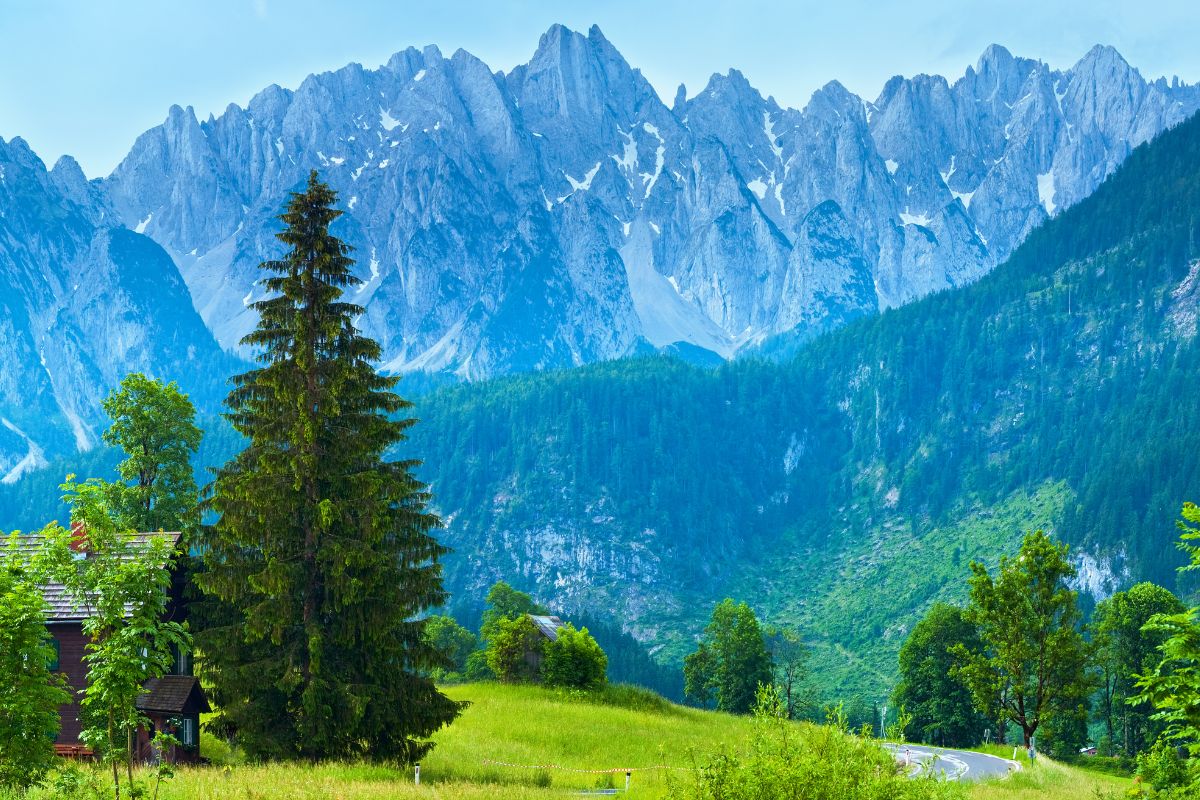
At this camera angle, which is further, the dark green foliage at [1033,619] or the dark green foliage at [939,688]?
the dark green foliage at [939,688]

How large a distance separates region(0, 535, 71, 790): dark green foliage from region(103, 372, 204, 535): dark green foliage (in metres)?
32.3

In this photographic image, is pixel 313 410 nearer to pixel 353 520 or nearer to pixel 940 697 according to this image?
pixel 353 520

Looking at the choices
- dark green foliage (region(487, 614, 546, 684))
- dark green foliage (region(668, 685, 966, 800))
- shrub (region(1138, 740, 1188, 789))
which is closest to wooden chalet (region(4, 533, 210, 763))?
dark green foliage (region(668, 685, 966, 800))

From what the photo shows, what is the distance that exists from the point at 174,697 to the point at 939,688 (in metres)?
67.6

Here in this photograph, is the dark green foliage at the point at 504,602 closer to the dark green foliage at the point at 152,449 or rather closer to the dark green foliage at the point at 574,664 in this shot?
the dark green foliage at the point at 574,664

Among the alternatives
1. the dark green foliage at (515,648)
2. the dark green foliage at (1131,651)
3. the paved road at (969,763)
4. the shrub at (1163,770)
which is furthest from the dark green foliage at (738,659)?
the shrub at (1163,770)

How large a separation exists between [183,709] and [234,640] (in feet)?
31.1

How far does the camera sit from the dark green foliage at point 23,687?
21.7 meters

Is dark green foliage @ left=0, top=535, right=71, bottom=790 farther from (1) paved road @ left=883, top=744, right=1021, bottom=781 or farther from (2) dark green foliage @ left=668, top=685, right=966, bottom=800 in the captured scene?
(1) paved road @ left=883, top=744, right=1021, bottom=781

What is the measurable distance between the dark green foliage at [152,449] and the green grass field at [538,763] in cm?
1497

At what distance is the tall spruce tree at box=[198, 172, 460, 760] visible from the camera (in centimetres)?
3216

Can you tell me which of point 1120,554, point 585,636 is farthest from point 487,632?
point 1120,554

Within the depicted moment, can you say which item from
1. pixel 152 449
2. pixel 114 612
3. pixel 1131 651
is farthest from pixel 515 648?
pixel 114 612

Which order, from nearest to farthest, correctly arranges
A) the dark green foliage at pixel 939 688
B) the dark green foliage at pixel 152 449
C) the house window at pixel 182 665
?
the house window at pixel 182 665 → the dark green foliage at pixel 152 449 → the dark green foliage at pixel 939 688
